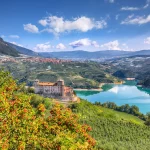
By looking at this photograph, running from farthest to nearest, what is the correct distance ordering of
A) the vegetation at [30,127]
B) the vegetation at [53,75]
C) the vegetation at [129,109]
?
the vegetation at [53,75]
the vegetation at [129,109]
the vegetation at [30,127]

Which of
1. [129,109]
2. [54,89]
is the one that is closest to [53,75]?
[54,89]

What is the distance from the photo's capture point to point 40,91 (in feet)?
238

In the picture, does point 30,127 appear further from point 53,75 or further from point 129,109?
point 53,75

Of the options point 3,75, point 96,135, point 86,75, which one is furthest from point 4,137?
point 86,75

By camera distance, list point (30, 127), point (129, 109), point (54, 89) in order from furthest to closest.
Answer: point (54, 89)
point (129, 109)
point (30, 127)

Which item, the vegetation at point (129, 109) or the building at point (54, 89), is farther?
the building at point (54, 89)

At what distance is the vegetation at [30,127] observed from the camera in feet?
25.3

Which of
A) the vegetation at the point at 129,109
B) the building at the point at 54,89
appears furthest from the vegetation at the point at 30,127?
the building at the point at 54,89

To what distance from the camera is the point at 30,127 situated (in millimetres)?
8406

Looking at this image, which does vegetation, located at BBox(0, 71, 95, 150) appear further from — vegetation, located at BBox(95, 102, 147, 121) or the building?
the building

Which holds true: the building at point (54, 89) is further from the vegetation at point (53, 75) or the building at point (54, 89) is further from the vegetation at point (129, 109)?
the vegetation at point (53, 75)

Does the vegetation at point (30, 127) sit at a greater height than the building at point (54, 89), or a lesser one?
greater

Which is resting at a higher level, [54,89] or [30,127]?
[30,127]

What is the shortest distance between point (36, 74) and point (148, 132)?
12422 cm
